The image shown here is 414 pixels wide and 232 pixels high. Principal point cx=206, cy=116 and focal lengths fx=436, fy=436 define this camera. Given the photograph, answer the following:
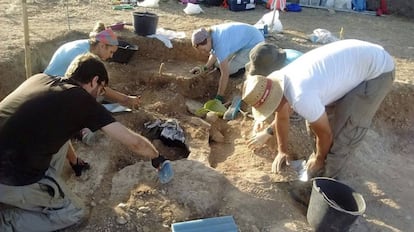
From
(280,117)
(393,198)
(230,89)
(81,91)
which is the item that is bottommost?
(393,198)

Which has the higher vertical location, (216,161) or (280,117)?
(280,117)

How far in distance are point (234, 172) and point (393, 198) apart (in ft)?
4.96

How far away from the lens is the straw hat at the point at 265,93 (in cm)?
313

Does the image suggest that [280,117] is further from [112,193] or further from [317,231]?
[112,193]

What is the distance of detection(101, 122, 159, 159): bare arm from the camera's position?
2.92 m

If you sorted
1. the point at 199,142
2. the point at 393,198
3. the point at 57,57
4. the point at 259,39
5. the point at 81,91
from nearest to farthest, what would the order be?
the point at 81,91 → the point at 393,198 → the point at 57,57 → the point at 199,142 → the point at 259,39

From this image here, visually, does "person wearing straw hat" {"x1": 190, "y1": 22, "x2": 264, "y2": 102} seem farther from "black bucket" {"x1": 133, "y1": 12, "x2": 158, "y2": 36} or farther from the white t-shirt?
the white t-shirt

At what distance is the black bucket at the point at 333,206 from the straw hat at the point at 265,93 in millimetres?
759

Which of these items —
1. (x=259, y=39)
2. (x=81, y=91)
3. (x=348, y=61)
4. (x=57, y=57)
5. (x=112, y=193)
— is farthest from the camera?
(x=259, y=39)

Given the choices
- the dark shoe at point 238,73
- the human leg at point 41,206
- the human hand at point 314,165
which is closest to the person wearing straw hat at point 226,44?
the dark shoe at point 238,73

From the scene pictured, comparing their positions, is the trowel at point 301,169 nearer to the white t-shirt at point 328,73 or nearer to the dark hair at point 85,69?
the white t-shirt at point 328,73

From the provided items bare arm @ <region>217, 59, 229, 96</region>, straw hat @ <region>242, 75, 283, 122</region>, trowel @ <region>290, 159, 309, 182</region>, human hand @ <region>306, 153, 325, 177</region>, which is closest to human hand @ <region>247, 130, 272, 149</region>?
trowel @ <region>290, 159, 309, 182</region>

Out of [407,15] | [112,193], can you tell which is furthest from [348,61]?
[407,15]

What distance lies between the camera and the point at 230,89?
5863 mm
